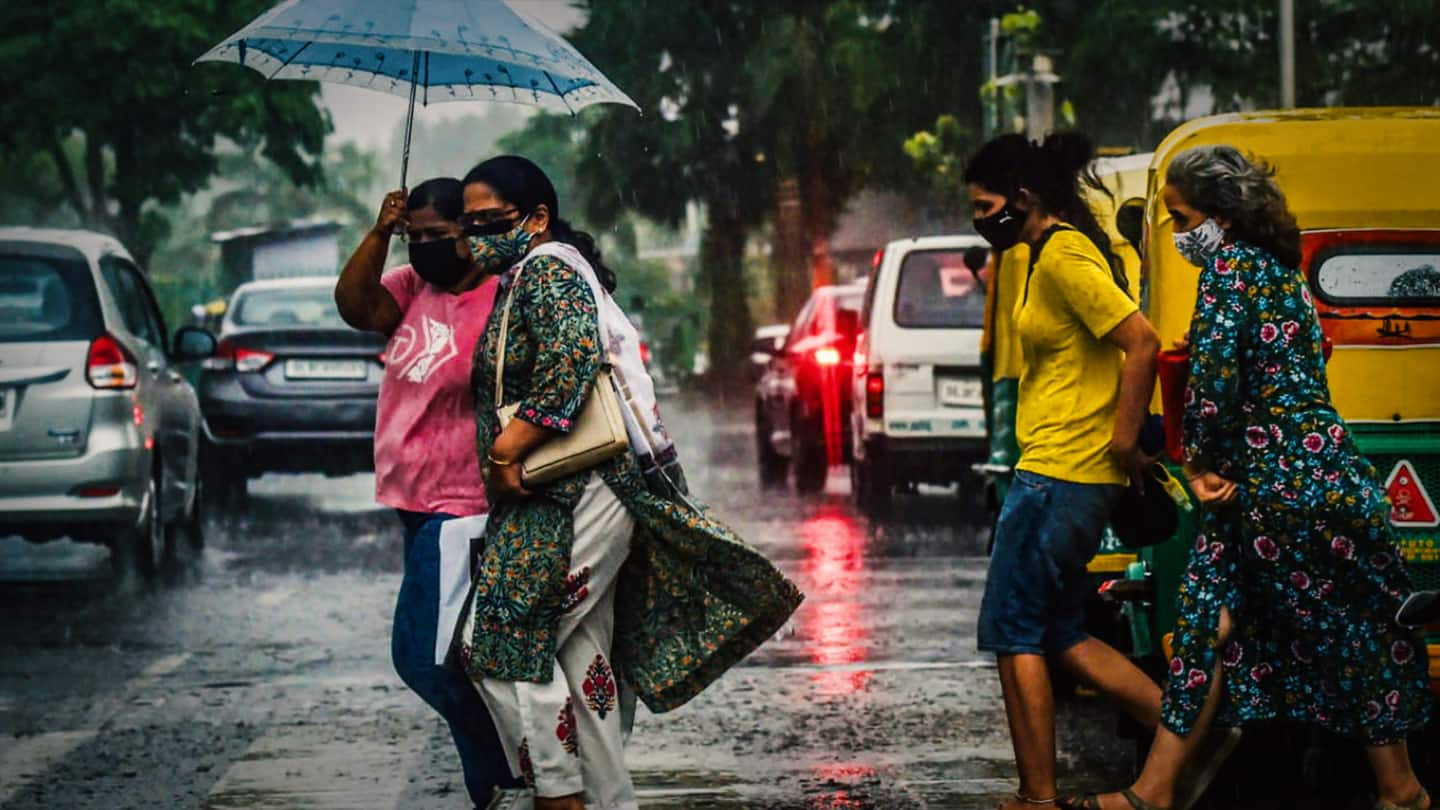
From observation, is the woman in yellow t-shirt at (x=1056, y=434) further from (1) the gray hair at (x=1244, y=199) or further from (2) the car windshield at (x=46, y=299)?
(2) the car windshield at (x=46, y=299)

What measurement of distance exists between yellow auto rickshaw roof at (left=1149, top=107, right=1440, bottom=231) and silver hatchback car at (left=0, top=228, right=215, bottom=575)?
6608 millimetres

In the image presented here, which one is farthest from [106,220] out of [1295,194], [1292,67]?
[1295,194]

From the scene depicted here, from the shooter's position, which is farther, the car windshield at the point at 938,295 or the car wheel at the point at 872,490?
the car wheel at the point at 872,490

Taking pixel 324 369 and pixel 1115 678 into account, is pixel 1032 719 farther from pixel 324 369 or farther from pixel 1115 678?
pixel 324 369

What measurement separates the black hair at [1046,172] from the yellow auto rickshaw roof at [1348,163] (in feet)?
2.30

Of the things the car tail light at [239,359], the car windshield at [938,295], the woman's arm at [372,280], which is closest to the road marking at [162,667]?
the woman's arm at [372,280]

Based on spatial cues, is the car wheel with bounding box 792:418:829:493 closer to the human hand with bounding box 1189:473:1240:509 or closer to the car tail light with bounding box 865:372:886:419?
the car tail light with bounding box 865:372:886:419

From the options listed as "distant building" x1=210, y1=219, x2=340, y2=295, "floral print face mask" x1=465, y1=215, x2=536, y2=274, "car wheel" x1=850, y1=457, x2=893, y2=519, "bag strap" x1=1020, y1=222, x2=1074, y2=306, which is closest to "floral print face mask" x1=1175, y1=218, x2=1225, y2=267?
"bag strap" x1=1020, y1=222, x2=1074, y2=306

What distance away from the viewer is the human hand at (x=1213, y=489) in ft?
18.8

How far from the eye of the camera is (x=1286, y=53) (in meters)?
25.5

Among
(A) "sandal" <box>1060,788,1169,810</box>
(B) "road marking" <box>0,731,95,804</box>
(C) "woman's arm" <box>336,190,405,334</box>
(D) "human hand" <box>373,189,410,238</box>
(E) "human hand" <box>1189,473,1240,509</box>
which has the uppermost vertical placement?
(D) "human hand" <box>373,189,410,238</box>

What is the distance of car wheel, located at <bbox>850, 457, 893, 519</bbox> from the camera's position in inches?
609

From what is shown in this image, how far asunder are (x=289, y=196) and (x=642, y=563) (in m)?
104

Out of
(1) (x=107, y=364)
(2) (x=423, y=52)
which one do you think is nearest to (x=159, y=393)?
(1) (x=107, y=364)
